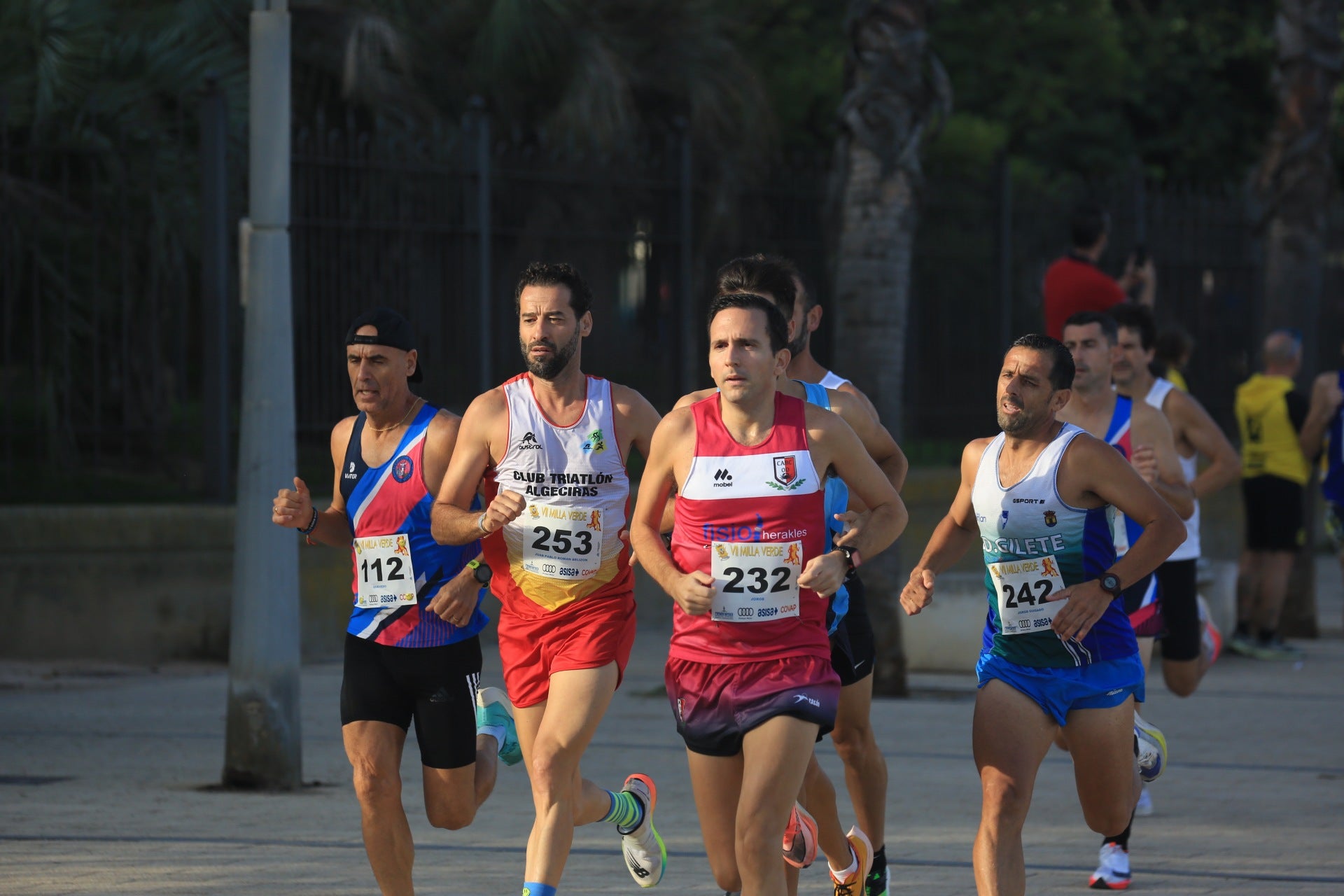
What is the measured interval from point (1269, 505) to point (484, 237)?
5864mm

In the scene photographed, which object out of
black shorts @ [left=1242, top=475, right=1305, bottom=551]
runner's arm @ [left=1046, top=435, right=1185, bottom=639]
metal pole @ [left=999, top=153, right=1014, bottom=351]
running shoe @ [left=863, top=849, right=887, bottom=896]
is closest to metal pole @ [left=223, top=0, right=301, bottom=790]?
running shoe @ [left=863, top=849, right=887, bottom=896]

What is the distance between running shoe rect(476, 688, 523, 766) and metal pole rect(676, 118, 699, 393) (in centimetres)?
787

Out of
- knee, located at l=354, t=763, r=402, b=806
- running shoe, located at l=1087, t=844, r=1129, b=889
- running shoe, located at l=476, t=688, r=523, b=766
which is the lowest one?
running shoe, located at l=1087, t=844, r=1129, b=889

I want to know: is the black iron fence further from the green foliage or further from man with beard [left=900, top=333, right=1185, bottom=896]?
the green foliage

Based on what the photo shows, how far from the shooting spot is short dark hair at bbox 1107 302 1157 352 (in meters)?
7.82

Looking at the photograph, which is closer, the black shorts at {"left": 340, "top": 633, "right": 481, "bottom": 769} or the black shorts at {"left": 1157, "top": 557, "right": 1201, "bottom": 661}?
the black shorts at {"left": 340, "top": 633, "right": 481, "bottom": 769}

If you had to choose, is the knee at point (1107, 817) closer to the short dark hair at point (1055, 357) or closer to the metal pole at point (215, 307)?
the short dark hair at point (1055, 357)

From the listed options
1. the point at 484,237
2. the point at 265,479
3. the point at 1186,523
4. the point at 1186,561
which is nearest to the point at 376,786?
the point at 265,479

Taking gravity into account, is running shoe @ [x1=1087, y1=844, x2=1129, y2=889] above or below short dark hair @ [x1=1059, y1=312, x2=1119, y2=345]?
below

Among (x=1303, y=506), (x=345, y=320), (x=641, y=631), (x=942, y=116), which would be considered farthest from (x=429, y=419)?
(x=1303, y=506)

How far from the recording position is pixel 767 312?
5164 millimetres

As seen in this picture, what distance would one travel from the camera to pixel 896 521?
17.3 feet

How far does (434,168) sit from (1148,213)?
6.98 m

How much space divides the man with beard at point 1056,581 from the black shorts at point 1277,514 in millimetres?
8164
